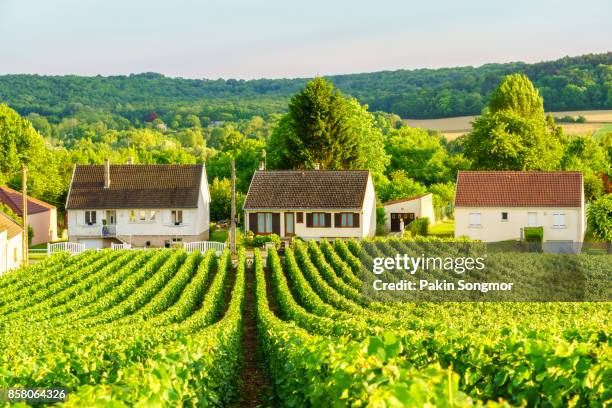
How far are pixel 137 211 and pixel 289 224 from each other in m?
9.62

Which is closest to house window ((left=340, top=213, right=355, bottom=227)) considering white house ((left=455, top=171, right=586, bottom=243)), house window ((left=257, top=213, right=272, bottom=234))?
house window ((left=257, top=213, right=272, bottom=234))

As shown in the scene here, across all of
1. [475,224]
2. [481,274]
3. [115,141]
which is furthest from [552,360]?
[115,141]

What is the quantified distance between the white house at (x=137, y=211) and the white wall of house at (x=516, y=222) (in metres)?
16.6

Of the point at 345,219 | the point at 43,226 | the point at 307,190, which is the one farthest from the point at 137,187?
the point at 345,219

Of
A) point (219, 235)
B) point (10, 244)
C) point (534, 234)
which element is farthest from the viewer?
point (219, 235)

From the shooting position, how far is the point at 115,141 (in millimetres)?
172250

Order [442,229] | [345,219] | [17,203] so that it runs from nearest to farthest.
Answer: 1. [345,219]
2. [442,229]
3. [17,203]

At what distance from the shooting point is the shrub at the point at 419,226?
6053cm

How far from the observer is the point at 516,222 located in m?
57.1

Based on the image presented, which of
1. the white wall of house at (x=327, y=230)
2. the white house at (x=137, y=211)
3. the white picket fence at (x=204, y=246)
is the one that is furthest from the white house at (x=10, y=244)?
the white wall of house at (x=327, y=230)

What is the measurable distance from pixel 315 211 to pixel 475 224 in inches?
381

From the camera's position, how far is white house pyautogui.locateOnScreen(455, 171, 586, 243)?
5666 centimetres

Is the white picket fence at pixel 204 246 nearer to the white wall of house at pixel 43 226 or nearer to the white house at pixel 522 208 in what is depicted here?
the white house at pixel 522 208

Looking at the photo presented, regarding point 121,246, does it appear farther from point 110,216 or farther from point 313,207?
point 313,207
